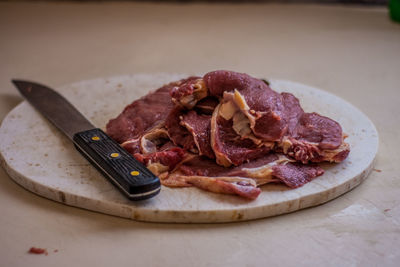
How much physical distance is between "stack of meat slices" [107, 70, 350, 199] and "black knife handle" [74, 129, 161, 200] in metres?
0.15

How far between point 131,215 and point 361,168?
1.31 m

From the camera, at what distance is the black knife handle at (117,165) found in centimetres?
238

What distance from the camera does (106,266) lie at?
7.29 feet

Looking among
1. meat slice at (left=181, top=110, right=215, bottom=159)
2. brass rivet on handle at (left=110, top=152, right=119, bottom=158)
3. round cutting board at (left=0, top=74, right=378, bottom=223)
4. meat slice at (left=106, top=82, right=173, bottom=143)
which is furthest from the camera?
meat slice at (left=106, top=82, right=173, bottom=143)

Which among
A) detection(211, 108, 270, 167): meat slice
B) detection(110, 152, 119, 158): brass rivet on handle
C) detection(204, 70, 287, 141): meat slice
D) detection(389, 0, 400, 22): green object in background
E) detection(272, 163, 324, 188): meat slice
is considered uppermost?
detection(389, 0, 400, 22): green object in background

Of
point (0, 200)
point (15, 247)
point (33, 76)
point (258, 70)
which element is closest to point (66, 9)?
point (33, 76)

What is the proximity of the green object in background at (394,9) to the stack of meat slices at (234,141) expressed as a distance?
3.30 meters

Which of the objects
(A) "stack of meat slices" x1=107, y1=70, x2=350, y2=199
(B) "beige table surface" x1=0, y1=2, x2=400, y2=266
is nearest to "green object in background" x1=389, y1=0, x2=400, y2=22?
(B) "beige table surface" x1=0, y1=2, x2=400, y2=266

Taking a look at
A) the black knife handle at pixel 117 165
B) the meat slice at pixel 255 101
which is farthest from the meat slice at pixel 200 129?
the black knife handle at pixel 117 165

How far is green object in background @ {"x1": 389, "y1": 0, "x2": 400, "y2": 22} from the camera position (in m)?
5.56

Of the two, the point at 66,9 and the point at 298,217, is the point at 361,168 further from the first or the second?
the point at 66,9

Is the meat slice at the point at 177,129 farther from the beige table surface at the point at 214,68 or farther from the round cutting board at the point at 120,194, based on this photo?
the beige table surface at the point at 214,68

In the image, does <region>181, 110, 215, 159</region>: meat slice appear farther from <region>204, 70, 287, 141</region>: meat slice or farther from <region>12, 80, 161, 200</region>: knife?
<region>12, 80, 161, 200</region>: knife

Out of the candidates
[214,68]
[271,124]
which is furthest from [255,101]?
[214,68]
